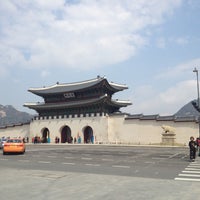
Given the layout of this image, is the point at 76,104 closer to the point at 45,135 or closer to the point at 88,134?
the point at 88,134

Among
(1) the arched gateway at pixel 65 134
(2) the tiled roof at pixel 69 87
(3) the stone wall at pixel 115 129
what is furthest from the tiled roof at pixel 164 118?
(1) the arched gateway at pixel 65 134

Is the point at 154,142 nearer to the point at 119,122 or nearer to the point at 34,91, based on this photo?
the point at 119,122

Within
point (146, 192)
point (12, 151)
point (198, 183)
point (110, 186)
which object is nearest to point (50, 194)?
point (110, 186)

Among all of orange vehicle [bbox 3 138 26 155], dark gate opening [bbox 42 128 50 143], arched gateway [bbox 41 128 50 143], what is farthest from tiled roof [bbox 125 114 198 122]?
orange vehicle [bbox 3 138 26 155]

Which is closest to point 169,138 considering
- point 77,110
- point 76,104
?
point 76,104

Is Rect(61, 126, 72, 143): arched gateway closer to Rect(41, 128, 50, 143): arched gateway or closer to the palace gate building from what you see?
the palace gate building

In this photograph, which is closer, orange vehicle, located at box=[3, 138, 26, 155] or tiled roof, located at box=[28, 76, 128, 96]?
orange vehicle, located at box=[3, 138, 26, 155]

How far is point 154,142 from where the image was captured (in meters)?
44.8

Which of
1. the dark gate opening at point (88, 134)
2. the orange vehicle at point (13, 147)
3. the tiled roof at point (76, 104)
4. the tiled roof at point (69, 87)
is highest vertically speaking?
the tiled roof at point (69, 87)

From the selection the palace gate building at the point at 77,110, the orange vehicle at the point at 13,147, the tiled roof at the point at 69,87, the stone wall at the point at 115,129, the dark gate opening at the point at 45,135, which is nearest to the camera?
the orange vehicle at the point at 13,147

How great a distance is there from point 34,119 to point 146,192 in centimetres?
5301

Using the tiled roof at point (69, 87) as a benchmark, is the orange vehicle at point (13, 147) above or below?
below

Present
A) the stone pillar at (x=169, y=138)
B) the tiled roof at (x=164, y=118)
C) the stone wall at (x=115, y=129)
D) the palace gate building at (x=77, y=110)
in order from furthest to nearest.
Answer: the palace gate building at (x=77, y=110)
the stone wall at (x=115, y=129)
the tiled roof at (x=164, y=118)
the stone pillar at (x=169, y=138)

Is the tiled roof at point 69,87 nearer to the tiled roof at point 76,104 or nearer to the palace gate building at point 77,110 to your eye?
the palace gate building at point 77,110
